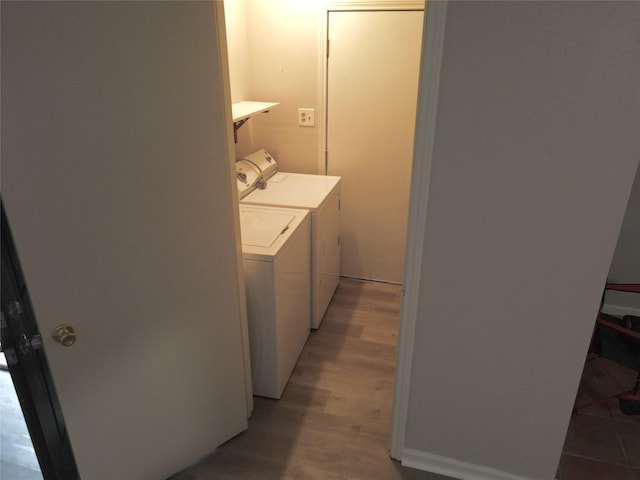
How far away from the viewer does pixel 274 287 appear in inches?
80.3

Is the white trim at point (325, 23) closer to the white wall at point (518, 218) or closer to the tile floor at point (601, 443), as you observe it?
the white wall at point (518, 218)

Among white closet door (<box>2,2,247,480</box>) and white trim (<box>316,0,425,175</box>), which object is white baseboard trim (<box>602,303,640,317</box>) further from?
white closet door (<box>2,2,247,480</box>)

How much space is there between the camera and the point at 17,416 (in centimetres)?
215

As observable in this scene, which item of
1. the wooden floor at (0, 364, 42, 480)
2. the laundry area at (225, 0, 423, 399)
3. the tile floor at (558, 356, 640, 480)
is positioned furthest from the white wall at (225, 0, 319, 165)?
the tile floor at (558, 356, 640, 480)

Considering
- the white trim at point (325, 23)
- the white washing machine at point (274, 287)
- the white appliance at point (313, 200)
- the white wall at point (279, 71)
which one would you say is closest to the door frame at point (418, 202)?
the white washing machine at point (274, 287)

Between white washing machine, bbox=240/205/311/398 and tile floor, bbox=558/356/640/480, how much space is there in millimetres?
1314

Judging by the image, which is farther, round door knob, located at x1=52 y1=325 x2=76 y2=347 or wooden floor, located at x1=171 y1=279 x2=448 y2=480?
wooden floor, located at x1=171 y1=279 x2=448 y2=480

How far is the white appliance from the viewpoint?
8.54ft

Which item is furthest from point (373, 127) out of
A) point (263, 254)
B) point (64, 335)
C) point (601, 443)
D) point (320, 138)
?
point (64, 335)

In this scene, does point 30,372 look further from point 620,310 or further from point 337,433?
point 620,310

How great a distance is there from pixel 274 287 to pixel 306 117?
56.9 inches

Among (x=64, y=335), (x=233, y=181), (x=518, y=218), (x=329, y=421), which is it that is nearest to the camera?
(x=64, y=335)


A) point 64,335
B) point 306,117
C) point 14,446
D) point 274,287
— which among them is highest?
point 306,117

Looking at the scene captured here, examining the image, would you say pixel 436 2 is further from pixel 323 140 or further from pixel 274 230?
pixel 323 140
